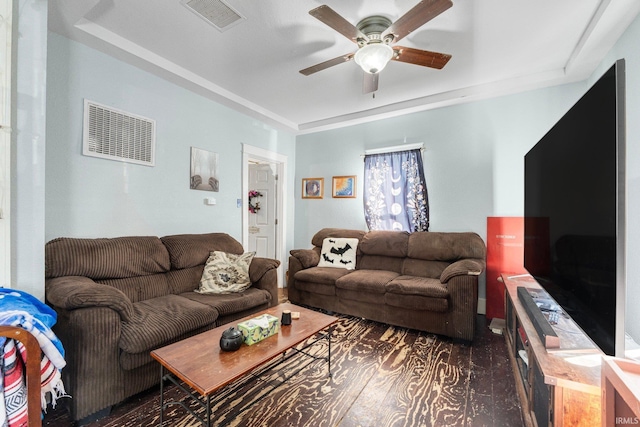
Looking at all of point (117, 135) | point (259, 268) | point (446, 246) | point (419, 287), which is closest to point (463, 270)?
point (419, 287)

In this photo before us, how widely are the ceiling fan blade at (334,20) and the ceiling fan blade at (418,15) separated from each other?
21 cm

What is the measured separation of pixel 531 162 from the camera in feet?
6.74

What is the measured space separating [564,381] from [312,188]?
376 centimetres

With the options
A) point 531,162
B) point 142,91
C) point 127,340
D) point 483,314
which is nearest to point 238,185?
point 142,91

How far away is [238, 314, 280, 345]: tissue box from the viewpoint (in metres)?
1.62

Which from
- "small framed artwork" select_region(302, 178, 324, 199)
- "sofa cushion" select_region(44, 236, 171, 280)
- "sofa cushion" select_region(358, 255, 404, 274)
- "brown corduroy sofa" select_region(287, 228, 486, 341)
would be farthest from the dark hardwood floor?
"small framed artwork" select_region(302, 178, 324, 199)

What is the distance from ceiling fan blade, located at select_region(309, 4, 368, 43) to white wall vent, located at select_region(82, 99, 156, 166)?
6.44ft

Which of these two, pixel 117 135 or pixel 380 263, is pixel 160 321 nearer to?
pixel 117 135

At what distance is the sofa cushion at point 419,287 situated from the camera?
2535 millimetres

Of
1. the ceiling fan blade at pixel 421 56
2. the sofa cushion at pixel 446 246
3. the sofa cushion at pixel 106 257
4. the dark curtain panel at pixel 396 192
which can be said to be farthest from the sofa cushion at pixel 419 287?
the sofa cushion at pixel 106 257

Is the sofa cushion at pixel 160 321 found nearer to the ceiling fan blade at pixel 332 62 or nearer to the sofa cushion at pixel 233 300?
the sofa cushion at pixel 233 300

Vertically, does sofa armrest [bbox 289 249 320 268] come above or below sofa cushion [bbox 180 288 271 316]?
above

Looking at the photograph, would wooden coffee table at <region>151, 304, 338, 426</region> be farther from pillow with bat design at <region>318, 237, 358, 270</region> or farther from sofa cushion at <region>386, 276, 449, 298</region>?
pillow with bat design at <region>318, 237, 358, 270</region>

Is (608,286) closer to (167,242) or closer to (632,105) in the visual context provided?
(632,105)
